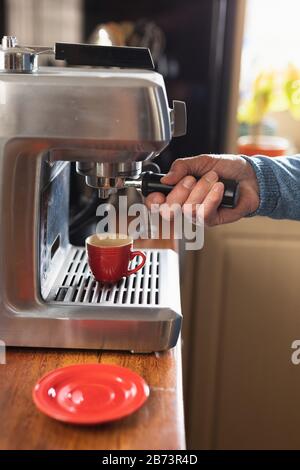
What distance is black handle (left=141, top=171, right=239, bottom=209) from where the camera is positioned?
954 mm

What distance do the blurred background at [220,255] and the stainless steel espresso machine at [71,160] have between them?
83 centimetres

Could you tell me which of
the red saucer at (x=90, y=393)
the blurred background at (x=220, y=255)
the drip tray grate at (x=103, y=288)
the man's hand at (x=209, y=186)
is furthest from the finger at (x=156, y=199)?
the blurred background at (x=220, y=255)

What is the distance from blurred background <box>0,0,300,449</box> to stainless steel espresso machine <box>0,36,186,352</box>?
827mm

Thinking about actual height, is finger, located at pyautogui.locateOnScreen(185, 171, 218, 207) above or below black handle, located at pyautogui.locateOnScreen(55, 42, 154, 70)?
below

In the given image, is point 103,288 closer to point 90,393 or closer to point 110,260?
point 110,260

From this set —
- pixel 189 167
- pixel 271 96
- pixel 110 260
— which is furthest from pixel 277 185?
pixel 271 96

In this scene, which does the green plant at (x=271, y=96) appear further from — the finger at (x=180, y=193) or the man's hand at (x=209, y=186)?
the finger at (x=180, y=193)

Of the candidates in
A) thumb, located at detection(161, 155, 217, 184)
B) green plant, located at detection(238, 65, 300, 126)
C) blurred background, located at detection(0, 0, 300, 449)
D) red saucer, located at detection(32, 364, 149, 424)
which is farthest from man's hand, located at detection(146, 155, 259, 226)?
green plant, located at detection(238, 65, 300, 126)

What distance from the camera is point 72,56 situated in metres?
0.89

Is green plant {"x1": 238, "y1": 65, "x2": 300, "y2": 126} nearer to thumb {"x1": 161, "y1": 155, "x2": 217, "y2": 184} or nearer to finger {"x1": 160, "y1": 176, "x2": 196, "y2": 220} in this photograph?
thumb {"x1": 161, "y1": 155, "x2": 217, "y2": 184}

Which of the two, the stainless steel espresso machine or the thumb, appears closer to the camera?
the stainless steel espresso machine

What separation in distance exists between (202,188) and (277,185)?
0.25 m

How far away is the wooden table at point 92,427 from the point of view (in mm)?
707

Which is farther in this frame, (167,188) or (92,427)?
(167,188)
